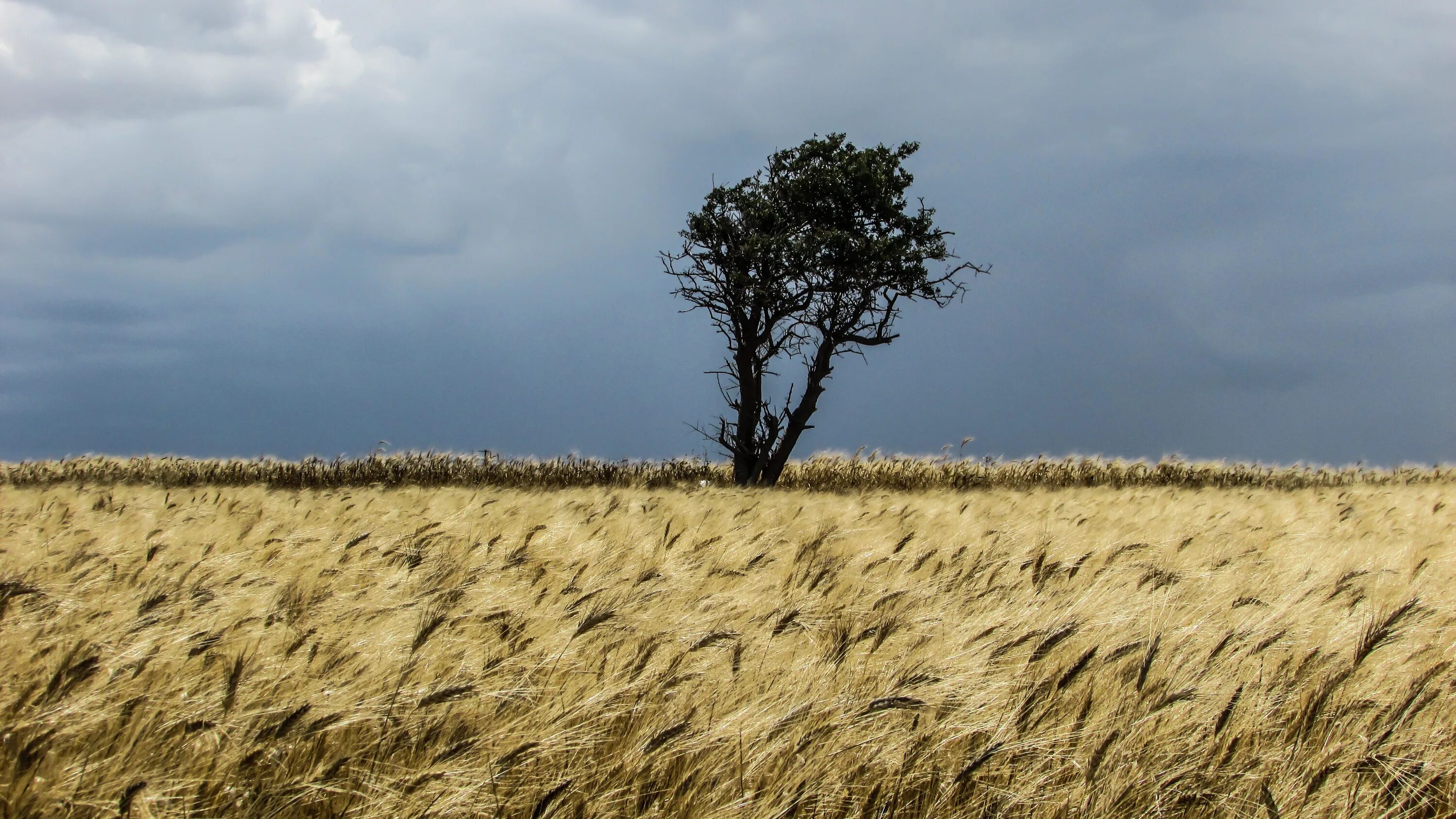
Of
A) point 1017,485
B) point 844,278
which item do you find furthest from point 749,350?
point 1017,485

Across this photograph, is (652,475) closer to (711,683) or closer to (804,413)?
(804,413)

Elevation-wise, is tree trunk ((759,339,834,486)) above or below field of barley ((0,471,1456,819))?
above

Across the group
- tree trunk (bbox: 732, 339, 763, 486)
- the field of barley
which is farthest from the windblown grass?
the field of barley

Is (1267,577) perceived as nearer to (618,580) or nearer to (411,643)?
(618,580)

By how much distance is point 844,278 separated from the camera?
52.0 ft

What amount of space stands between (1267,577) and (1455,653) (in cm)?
145

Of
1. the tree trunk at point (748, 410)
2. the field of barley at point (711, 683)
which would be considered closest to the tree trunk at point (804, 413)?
the tree trunk at point (748, 410)

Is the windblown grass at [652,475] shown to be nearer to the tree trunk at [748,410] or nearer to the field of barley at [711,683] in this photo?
the tree trunk at [748,410]

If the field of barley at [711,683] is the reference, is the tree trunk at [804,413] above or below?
above

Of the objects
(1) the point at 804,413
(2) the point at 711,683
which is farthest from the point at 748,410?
(2) the point at 711,683

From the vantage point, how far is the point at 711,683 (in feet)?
10.4

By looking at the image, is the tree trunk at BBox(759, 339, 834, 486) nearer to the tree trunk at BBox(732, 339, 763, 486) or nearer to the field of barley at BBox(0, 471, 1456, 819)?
the tree trunk at BBox(732, 339, 763, 486)

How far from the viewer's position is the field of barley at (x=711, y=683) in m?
2.49

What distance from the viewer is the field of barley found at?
2492 millimetres
